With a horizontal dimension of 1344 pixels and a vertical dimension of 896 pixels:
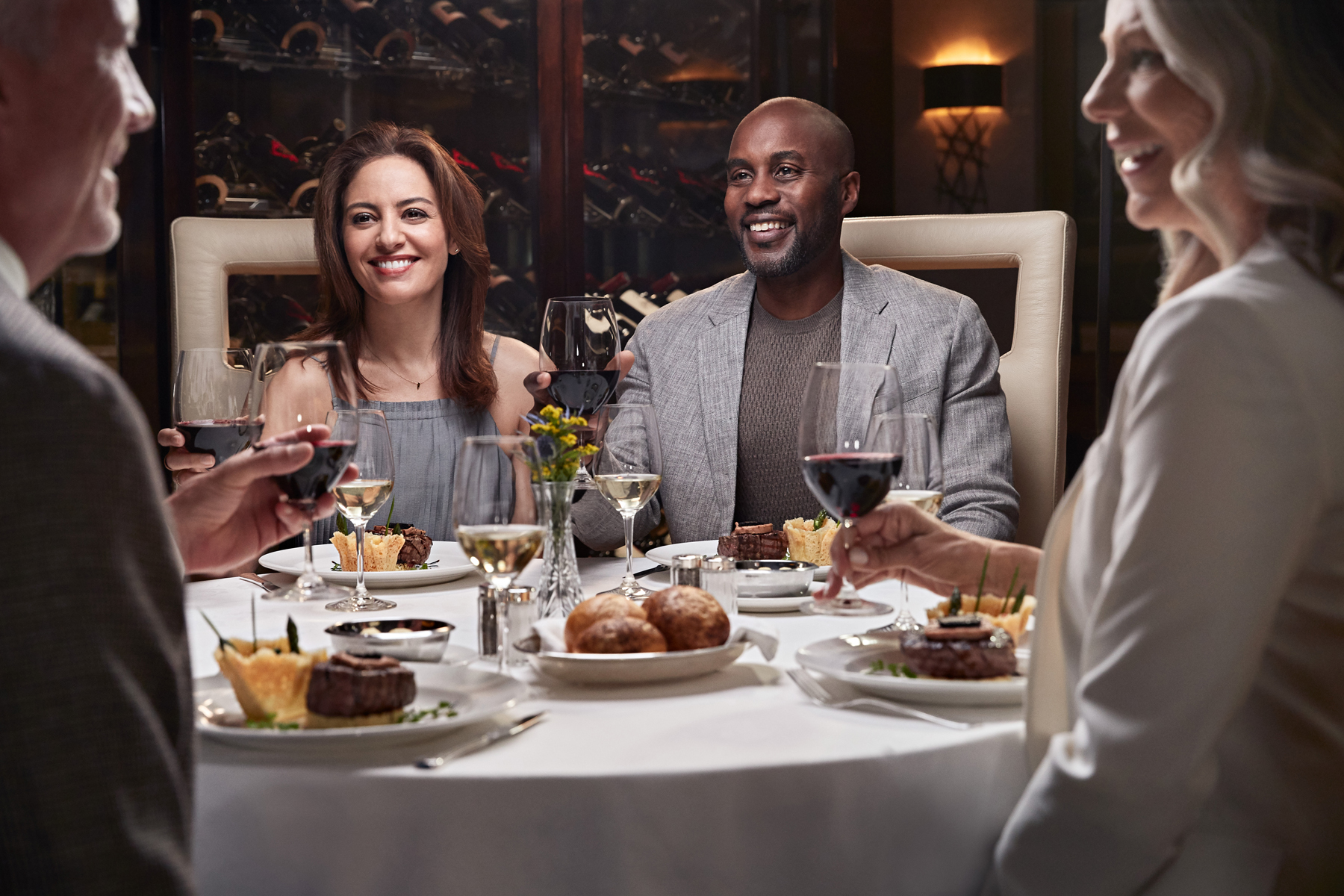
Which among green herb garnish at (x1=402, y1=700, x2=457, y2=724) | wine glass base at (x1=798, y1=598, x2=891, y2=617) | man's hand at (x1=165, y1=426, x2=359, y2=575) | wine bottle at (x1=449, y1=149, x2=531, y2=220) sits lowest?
wine glass base at (x1=798, y1=598, x2=891, y2=617)

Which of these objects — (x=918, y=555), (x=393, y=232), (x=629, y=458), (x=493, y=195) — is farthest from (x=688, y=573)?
(x=493, y=195)

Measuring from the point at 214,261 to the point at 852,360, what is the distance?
1490mm

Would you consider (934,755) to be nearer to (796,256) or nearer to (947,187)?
(796,256)

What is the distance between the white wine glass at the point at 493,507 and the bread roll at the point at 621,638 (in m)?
0.09

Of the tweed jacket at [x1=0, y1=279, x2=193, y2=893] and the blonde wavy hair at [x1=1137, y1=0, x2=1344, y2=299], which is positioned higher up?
the blonde wavy hair at [x1=1137, y1=0, x2=1344, y2=299]

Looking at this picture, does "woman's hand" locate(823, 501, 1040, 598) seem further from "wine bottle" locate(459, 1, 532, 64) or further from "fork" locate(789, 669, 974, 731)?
"wine bottle" locate(459, 1, 532, 64)

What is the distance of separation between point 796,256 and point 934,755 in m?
2.08

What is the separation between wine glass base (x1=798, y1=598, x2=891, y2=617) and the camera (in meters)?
1.43

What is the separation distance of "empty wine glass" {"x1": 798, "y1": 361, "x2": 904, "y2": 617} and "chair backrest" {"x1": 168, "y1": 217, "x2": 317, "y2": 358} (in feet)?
6.13

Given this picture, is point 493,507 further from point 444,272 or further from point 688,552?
point 444,272

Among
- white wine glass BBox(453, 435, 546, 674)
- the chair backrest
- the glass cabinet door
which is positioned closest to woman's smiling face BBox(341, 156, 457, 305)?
the chair backrest

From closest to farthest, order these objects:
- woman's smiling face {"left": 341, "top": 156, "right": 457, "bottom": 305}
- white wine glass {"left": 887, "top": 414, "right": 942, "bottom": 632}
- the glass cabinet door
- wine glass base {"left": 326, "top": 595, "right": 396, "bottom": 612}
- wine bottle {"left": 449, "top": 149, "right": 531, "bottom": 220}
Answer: white wine glass {"left": 887, "top": 414, "right": 942, "bottom": 632} → wine glass base {"left": 326, "top": 595, "right": 396, "bottom": 612} → woman's smiling face {"left": 341, "top": 156, "right": 457, "bottom": 305} → the glass cabinet door → wine bottle {"left": 449, "top": 149, "right": 531, "bottom": 220}

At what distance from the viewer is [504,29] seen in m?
3.61

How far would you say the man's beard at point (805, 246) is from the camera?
2861 mm
